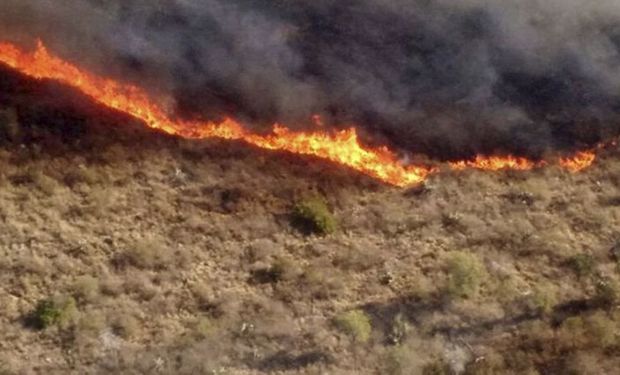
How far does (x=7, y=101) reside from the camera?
2564 centimetres

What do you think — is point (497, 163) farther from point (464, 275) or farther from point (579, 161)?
point (464, 275)

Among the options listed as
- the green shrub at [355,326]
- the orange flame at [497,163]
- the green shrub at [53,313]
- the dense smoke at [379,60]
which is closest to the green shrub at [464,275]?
the green shrub at [355,326]

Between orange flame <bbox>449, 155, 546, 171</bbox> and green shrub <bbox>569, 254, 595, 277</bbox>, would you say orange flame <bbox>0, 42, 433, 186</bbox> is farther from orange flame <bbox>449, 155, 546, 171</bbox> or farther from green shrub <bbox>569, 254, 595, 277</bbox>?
green shrub <bbox>569, 254, 595, 277</bbox>

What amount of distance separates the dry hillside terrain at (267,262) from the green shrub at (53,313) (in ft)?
0.15

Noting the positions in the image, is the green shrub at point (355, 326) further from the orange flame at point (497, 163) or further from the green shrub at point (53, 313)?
the green shrub at point (53, 313)

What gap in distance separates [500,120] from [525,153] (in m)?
1.49

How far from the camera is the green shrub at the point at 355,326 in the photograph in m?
24.8

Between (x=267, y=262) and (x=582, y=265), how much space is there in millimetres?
10701

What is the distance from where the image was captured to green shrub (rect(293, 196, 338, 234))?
26047 mm

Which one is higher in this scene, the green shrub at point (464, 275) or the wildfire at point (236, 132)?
the wildfire at point (236, 132)

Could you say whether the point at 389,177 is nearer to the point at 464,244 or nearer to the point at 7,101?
the point at 464,244

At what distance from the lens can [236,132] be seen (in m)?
27.1

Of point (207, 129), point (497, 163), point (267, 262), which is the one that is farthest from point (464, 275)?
point (207, 129)

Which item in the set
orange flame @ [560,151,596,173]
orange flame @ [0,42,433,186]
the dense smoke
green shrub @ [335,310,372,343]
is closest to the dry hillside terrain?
green shrub @ [335,310,372,343]
